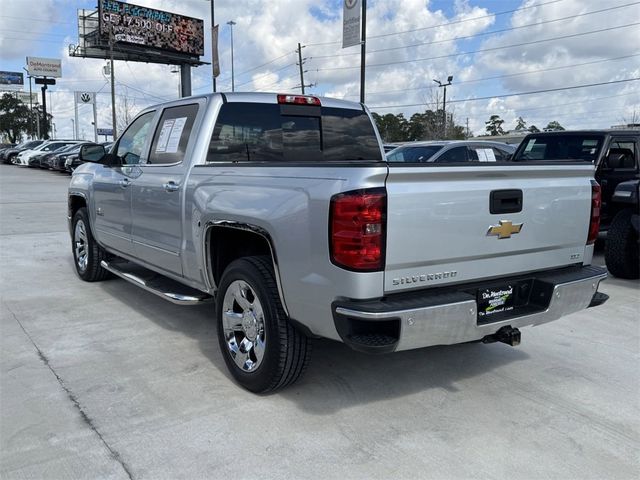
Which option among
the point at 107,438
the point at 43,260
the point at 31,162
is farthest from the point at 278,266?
the point at 31,162

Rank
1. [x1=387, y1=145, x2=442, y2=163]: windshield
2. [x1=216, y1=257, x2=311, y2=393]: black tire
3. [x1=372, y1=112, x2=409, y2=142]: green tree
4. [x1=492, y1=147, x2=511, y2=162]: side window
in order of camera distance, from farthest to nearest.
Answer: [x1=372, y1=112, x2=409, y2=142]: green tree → [x1=492, y1=147, x2=511, y2=162]: side window → [x1=387, y1=145, x2=442, y2=163]: windshield → [x1=216, y1=257, x2=311, y2=393]: black tire

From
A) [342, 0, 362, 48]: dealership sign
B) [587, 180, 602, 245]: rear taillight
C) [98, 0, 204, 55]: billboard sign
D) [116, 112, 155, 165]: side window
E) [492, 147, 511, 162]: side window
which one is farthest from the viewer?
[98, 0, 204, 55]: billboard sign

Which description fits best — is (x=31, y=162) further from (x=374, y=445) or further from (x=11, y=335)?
(x=374, y=445)

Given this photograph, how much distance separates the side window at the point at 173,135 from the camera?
15.2 ft

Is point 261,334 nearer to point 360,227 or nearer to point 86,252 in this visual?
point 360,227

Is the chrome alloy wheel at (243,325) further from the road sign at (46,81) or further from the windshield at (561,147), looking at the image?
the road sign at (46,81)

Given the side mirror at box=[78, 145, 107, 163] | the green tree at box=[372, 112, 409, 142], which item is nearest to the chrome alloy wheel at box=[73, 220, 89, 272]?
the side mirror at box=[78, 145, 107, 163]

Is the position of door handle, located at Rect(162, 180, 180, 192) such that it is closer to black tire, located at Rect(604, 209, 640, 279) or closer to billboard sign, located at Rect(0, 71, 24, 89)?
black tire, located at Rect(604, 209, 640, 279)

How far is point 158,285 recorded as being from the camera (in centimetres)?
501

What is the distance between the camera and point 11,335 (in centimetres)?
489

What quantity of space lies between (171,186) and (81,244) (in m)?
3.10

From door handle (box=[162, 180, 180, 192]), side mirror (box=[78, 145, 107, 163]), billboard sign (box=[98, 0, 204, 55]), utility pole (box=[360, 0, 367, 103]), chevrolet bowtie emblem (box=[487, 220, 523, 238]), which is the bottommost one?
chevrolet bowtie emblem (box=[487, 220, 523, 238])

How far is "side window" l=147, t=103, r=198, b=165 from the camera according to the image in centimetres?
464

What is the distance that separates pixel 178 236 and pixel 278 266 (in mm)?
1377
